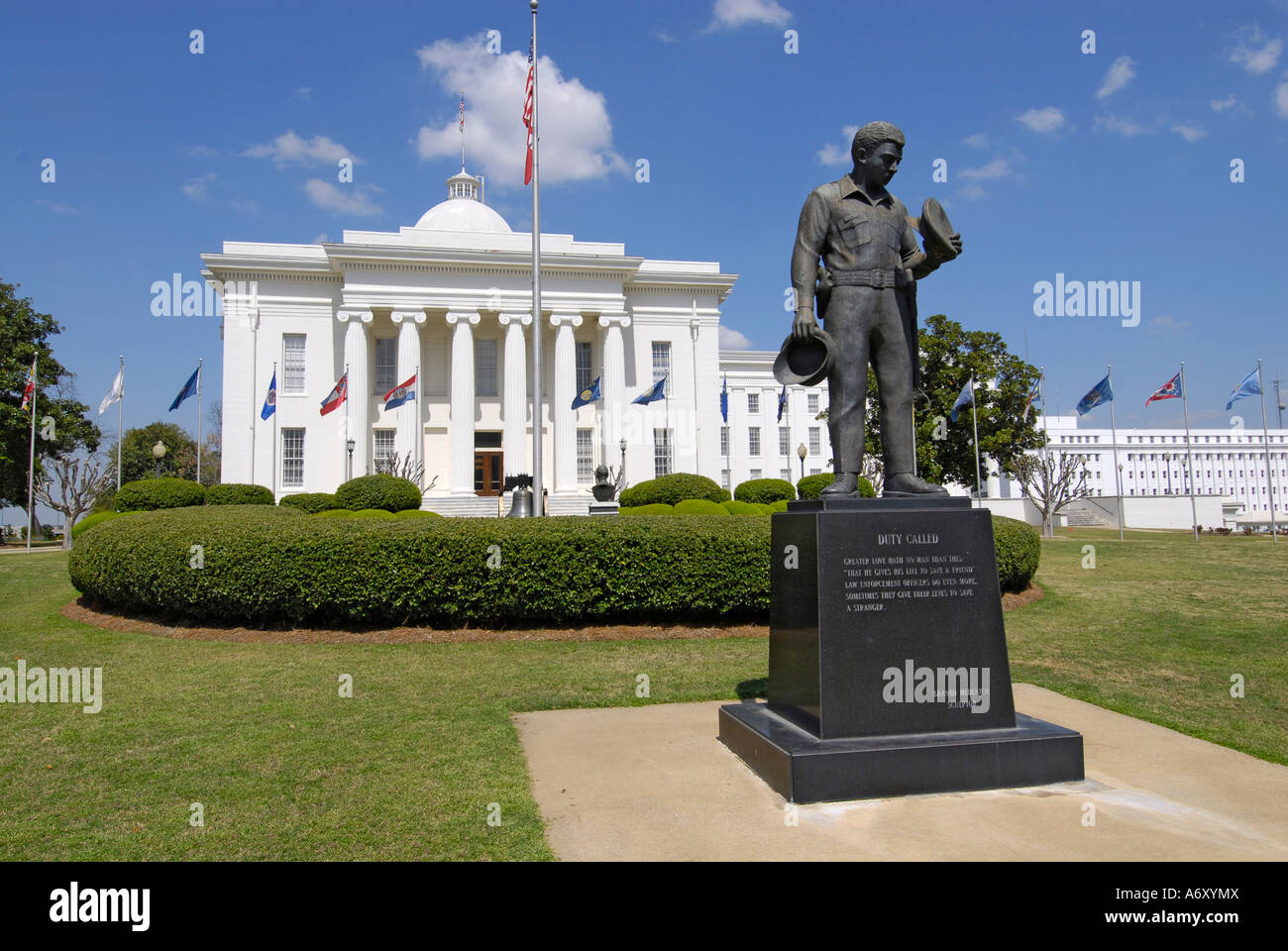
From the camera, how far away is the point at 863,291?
5648 mm

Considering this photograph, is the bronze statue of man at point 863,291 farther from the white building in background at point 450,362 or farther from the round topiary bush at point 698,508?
the white building in background at point 450,362

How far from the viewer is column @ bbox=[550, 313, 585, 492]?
37500mm

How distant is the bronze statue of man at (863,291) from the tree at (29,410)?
4047 cm

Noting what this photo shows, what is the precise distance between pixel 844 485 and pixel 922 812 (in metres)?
2.21

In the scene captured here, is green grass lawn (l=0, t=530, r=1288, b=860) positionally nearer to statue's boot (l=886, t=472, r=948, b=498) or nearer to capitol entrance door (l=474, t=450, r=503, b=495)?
statue's boot (l=886, t=472, r=948, b=498)

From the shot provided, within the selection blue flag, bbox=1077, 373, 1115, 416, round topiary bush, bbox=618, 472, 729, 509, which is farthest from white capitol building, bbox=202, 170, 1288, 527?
blue flag, bbox=1077, 373, 1115, 416

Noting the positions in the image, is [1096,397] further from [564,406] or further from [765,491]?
[564,406]

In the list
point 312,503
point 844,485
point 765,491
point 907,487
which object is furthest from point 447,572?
point 765,491

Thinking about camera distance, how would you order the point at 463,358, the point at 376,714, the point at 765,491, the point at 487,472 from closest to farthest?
1. the point at 376,714
2. the point at 765,491
3. the point at 463,358
4. the point at 487,472

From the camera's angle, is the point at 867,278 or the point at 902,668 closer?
the point at 902,668

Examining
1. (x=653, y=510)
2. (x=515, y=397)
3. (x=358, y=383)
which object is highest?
(x=358, y=383)

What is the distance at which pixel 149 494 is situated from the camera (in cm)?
2205

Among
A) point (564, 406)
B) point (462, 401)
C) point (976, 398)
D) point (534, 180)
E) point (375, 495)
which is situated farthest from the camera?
point (564, 406)

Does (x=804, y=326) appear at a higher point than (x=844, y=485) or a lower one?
higher
